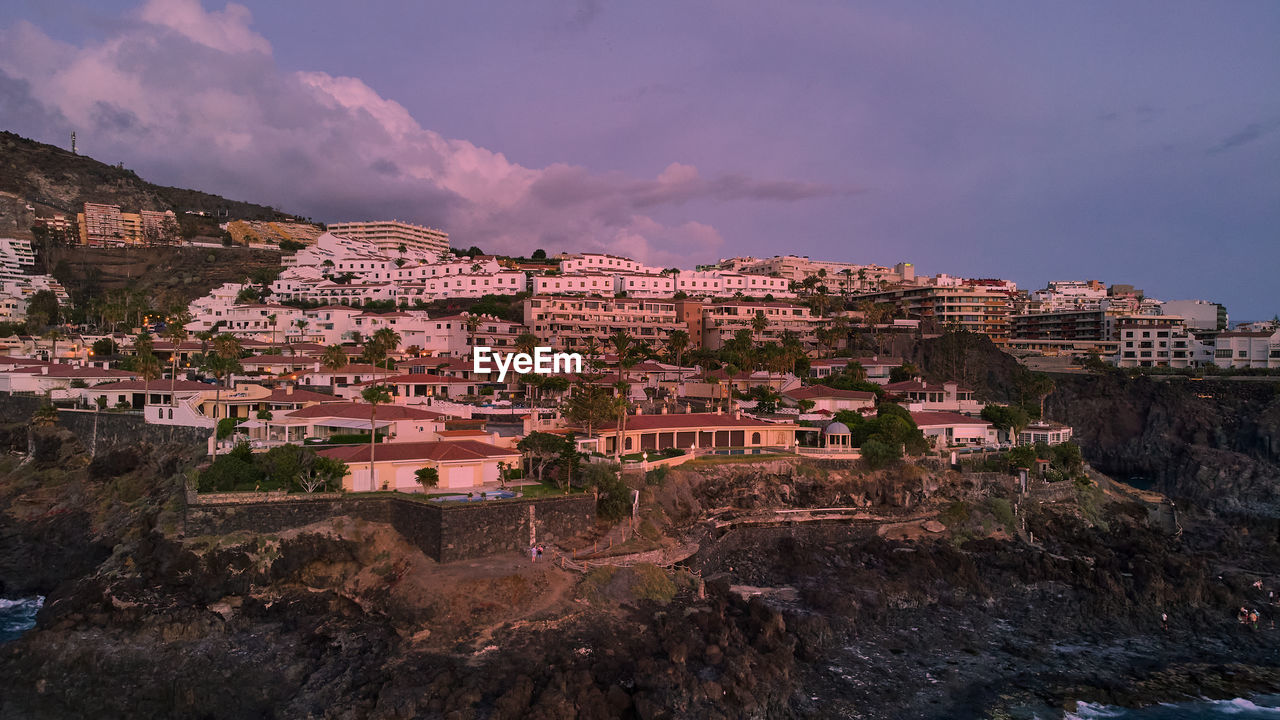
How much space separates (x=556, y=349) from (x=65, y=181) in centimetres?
15822

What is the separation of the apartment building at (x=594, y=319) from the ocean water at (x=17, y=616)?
215 feet

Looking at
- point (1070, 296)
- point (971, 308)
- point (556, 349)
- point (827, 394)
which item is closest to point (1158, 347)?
point (971, 308)

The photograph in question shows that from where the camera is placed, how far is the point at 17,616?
3153 centimetres

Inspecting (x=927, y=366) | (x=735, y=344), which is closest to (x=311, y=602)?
(x=735, y=344)

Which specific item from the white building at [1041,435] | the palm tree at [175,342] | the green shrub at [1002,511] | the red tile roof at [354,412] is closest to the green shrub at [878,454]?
the green shrub at [1002,511]

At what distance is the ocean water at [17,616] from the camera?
97.9ft

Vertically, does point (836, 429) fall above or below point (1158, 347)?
below

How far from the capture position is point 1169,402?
80.4m

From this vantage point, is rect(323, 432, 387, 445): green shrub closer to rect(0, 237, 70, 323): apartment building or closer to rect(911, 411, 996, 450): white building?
rect(911, 411, 996, 450): white building

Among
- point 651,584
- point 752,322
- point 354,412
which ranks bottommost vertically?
point 651,584

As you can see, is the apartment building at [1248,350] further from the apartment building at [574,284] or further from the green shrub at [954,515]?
the apartment building at [574,284]

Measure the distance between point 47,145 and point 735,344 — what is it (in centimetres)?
20392

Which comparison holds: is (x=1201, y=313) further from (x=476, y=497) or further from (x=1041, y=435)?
(x=476, y=497)

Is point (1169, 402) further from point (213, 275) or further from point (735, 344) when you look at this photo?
point (213, 275)
